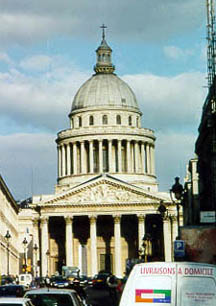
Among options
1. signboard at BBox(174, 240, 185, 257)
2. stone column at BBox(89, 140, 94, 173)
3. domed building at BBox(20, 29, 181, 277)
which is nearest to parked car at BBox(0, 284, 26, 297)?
signboard at BBox(174, 240, 185, 257)

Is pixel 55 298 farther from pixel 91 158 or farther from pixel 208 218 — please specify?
pixel 91 158

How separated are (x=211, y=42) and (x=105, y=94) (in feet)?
332

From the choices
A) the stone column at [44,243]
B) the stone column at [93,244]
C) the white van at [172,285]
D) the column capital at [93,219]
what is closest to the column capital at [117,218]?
the column capital at [93,219]

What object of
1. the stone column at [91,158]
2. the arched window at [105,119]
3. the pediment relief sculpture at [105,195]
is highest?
→ the arched window at [105,119]

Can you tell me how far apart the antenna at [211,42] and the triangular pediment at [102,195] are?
71847 millimetres

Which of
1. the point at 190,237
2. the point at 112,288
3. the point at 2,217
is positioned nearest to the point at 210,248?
the point at 190,237

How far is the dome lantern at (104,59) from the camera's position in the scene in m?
173

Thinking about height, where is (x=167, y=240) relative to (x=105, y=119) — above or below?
below

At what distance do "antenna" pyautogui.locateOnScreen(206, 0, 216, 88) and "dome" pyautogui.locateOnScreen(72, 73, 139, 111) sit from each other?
317 feet

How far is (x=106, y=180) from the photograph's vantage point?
14012 centimetres

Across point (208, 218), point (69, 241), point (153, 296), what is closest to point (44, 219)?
point (69, 241)

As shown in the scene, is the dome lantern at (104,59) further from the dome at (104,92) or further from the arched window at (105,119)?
the arched window at (105,119)

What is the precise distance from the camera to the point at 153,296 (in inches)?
719

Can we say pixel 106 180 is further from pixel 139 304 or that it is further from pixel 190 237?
pixel 139 304
